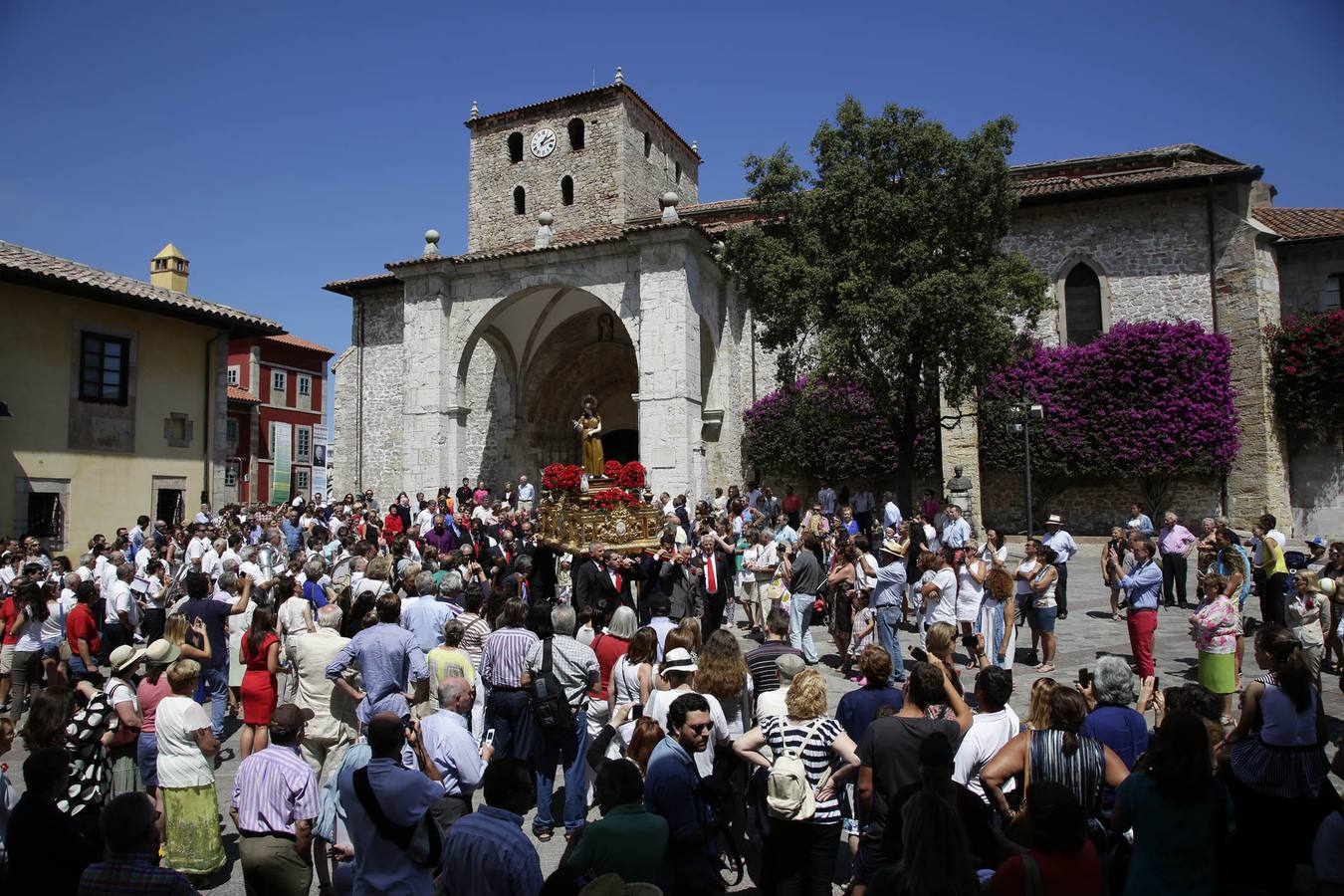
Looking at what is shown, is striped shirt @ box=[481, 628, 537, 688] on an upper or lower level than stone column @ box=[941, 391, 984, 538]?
lower

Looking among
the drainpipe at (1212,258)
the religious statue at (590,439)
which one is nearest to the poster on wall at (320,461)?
the religious statue at (590,439)

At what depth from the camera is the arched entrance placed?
2458 centimetres

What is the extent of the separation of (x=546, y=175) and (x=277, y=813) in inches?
1039

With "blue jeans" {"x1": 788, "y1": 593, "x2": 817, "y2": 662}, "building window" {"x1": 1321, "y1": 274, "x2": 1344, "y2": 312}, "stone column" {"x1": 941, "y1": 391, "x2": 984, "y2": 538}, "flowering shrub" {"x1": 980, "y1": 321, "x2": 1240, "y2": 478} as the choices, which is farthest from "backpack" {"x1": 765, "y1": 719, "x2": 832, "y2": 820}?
"building window" {"x1": 1321, "y1": 274, "x2": 1344, "y2": 312}

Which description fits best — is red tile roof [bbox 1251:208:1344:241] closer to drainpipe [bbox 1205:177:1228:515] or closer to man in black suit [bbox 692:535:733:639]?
drainpipe [bbox 1205:177:1228:515]

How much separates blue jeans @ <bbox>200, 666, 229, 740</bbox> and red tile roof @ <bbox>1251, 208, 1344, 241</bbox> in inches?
967

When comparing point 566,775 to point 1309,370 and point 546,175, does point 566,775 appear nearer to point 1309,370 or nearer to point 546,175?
point 1309,370

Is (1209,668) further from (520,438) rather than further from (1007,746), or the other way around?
(520,438)

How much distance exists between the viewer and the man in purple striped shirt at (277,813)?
4078 mm

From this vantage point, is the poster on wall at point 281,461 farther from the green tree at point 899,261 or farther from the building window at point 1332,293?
the building window at point 1332,293

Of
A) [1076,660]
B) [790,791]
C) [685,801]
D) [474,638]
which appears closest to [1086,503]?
[1076,660]

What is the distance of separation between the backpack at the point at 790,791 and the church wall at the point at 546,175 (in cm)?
2432

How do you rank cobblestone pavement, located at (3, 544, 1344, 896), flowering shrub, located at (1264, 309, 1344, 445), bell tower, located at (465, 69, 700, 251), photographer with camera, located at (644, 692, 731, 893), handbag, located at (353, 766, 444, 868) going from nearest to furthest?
handbag, located at (353, 766, 444, 868), photographer with camera, located at (644, 692, 731, 893), cobblestone pavement, located at (3, 544, 1344, 896), flowering shrub, located at (1264, 309, 1344, 445), bell tower, located at (465, 69, 700, 251)

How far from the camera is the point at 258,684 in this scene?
224 inches
